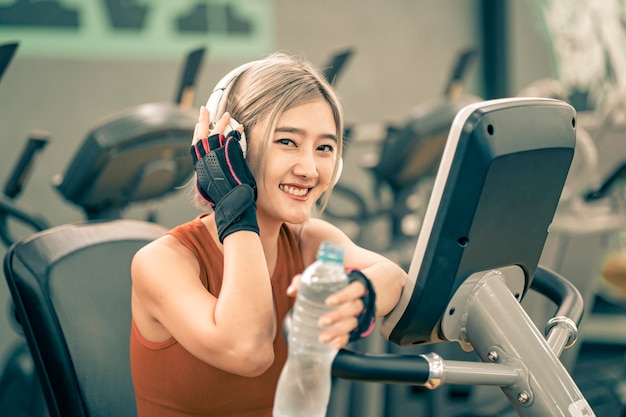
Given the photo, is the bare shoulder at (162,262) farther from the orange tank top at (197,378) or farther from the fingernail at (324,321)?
the fingernail at (324,321)

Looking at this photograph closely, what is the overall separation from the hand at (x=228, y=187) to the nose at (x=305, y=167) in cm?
11

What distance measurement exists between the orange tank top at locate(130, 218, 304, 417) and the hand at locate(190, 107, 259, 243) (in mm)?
171

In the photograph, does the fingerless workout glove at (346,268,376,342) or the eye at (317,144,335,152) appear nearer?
the fingerless workout glove at (346,268,376,342)

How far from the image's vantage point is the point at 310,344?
771mm

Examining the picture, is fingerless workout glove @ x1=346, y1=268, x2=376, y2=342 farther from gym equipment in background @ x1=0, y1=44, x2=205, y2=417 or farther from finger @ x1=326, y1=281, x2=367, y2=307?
gym equipment in background @ x1=0, y1=44, x2=205, y2=417

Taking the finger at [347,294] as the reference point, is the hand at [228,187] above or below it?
above

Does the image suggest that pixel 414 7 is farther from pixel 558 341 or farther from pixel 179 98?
pixel 558 341

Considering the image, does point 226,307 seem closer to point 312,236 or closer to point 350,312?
point 350,312

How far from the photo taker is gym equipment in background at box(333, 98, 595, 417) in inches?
31.9

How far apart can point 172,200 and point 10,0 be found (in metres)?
1.12

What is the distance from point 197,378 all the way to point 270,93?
45cm

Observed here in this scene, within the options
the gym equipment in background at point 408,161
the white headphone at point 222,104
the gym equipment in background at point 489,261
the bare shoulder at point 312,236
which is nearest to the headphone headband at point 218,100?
the white headphone at point 222,104

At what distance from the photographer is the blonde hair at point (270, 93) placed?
3.65 ft

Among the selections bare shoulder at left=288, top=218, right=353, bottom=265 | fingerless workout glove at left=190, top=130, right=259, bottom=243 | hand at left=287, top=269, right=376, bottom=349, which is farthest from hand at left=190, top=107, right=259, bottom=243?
bare shoulder at left=288, top=218, right=353, bottom=265
